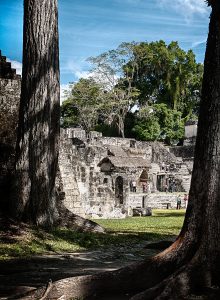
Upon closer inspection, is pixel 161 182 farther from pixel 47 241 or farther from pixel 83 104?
pixel 47 241

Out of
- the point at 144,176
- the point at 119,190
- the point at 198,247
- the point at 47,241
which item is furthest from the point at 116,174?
the point at 198,247

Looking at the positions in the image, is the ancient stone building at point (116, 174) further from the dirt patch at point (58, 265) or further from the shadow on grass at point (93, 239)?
the dirt patch at point (58, 265)

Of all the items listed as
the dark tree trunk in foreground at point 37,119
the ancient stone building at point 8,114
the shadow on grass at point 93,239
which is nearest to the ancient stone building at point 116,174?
the ancient stone building at point 8,114

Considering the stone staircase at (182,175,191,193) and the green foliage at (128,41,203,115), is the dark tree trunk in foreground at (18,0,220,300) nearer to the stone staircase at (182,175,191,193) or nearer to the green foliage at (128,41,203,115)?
the stone staircase at (182,175,191,193)

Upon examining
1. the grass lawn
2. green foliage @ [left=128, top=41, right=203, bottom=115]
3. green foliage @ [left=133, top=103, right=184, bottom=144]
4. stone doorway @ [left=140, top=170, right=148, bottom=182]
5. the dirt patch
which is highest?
green foliage @ [left=128, top=41, right=203, bottom=115]

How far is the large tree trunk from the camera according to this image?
30.7 ft

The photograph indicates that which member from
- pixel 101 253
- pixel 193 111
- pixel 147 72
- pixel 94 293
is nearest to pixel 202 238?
pixel 94 293

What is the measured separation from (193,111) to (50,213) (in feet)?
171

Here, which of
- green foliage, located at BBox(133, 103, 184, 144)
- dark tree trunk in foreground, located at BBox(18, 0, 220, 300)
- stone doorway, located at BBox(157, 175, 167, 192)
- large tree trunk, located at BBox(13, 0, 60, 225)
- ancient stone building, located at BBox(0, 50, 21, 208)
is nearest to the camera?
dark tree trunk in foreground, located at BBox(18, 0, 220, 300)

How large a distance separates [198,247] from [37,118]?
18.5 feet

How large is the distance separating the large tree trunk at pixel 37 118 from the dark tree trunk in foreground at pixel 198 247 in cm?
476

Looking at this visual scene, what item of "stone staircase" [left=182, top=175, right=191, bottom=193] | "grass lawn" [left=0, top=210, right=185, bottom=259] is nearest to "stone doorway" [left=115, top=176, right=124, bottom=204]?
"grass lawn" [left=0, top=210, right=185, bottom=259]

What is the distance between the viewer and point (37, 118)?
9422 mm

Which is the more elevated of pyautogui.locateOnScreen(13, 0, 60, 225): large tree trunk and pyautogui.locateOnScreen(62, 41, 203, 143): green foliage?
pyautogui.locateOnScreen(62, 41, 203, 143): green foliage
